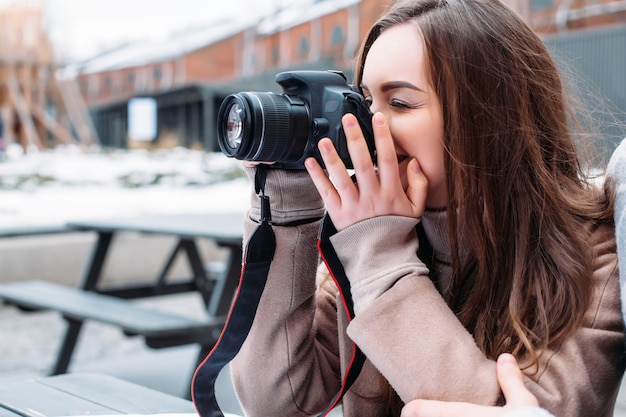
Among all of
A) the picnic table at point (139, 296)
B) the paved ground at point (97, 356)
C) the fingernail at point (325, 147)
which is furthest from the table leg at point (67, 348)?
the fingernail at point (325, 147)

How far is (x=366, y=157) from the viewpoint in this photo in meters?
1.03

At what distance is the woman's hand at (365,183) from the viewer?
102 cm

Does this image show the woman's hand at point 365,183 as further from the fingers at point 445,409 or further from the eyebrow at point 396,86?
the fingers at point 445,409

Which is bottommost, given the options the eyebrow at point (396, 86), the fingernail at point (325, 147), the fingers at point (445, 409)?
the fingers at point (445, 409)

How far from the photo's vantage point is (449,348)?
36.9 inches

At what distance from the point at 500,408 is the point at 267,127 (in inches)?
17.9

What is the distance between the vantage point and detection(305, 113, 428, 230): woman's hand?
3.35 ft

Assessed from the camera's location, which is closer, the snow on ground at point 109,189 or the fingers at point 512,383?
the fingers at point 512,383

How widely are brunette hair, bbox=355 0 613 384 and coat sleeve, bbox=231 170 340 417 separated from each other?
22 centimetres

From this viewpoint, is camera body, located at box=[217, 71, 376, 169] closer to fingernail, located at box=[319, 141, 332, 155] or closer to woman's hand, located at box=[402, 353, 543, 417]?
fingernail, located at box=[319, 141, 332, 155]

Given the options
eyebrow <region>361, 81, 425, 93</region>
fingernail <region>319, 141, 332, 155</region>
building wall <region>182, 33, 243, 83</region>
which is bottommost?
building wall <region>182, 33, 243, 83</region>

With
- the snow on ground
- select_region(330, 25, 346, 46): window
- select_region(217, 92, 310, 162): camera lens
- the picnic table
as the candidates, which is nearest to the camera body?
select_region(217, 92, 310, 162): camera lens

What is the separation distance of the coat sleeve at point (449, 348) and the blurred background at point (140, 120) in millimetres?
408

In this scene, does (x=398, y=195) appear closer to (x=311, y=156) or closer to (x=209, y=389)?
(x=311, y=156)
